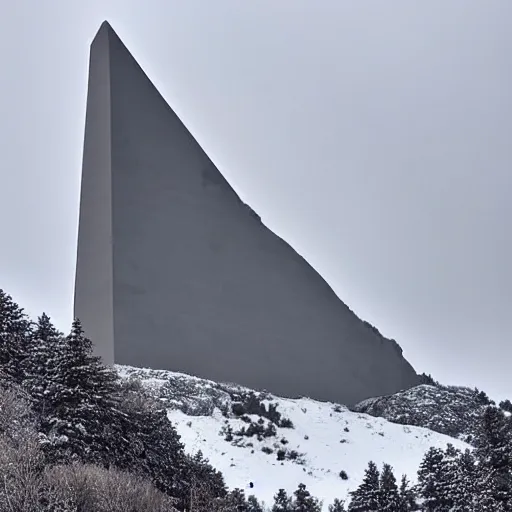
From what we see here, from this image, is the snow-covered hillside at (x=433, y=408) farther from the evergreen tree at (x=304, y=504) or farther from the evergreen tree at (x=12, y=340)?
the evergreen tree at (x=12, y=340)

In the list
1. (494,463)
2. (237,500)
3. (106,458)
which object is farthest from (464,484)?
(106,458)

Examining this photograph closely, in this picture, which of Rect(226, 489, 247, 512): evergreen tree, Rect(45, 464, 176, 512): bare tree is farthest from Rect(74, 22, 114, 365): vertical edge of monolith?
Rect(45, 464, 176, 512): bare tree

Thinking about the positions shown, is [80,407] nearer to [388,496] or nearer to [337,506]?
[388,496]

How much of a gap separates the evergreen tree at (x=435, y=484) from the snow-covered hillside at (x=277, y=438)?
2382 millimetres

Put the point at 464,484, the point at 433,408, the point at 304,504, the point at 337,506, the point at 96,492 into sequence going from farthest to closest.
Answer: the point at 433,408 < the point at 337,506 < the point at 304,504 < the point at 464,484 < the point at 96,492

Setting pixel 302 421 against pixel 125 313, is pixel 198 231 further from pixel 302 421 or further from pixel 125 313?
pixel 302 421

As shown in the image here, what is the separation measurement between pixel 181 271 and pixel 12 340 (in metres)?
10.0

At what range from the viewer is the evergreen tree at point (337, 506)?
612 inches

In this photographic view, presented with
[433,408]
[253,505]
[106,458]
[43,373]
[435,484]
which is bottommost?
[253,505]

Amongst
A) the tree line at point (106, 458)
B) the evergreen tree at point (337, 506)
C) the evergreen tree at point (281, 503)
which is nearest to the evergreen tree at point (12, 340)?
the tree line at point (106, 458)

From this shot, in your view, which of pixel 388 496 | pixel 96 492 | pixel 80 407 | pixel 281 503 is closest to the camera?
pixel 96 492

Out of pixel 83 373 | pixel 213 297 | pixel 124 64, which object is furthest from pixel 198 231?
pixel 83 373

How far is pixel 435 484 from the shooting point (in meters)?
15.3

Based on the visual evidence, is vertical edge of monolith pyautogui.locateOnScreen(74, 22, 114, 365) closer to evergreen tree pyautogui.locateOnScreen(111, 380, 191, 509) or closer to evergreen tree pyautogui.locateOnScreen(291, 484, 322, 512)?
→ evergreen tree pyautogui.locateOnScreen(111, 380, 191, 509)
